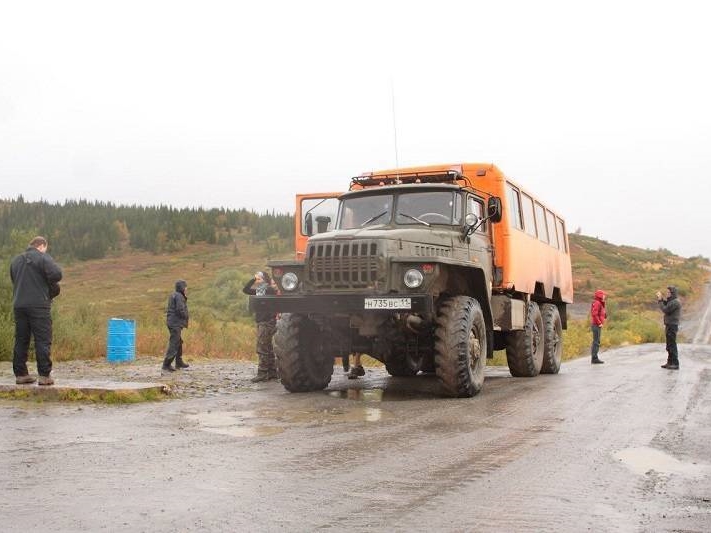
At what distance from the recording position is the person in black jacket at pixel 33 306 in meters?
9.38

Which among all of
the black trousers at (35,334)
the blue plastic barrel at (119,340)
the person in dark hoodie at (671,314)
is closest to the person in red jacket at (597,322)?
the person in dark hoodie at (671,314)

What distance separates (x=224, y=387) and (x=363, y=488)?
6.74 meters

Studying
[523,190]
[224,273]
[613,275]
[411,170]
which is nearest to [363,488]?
[411,170]

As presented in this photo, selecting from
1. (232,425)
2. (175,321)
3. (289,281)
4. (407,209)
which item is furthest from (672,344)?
(232,425)

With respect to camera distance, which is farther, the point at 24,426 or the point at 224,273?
the point at 224,273

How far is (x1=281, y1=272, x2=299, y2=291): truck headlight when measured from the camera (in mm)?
9844

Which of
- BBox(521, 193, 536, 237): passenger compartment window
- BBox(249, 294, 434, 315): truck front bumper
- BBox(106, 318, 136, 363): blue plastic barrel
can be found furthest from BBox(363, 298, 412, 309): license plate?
BBox(106, 318, 136, 363): blue plastic barrel

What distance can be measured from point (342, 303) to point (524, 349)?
4.72 metres

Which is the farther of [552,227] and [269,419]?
[552,227]

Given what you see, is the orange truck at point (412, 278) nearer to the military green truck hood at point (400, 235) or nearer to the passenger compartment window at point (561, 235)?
the military green truck hood at point (400, 235)

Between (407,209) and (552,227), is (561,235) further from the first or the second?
(407,209)

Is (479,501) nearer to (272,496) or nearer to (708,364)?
(272,496)

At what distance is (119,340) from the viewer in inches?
630

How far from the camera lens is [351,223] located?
35.5 feet
